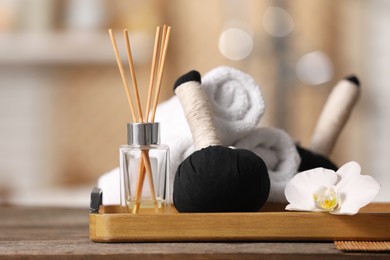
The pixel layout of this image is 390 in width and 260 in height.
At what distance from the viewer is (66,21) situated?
3.44m

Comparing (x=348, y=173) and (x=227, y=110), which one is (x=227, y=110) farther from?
(x=348, y=173)

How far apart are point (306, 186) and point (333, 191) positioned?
0.04 metres

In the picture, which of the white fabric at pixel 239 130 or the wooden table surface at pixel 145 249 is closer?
the wooden table surface at pixel 145 249

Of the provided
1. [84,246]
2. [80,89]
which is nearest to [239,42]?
[80,89]

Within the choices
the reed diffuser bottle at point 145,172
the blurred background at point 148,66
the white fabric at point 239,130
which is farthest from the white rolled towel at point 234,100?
the blurred background at point 148,66

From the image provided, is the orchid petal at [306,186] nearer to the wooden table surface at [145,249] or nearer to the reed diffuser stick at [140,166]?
the wooden table surface at [145,249]

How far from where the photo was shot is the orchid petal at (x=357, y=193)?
0.88 m

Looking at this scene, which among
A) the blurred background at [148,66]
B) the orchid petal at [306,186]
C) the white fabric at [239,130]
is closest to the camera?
the orchid petal at [306,186]

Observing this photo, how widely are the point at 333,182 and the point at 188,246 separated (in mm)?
189

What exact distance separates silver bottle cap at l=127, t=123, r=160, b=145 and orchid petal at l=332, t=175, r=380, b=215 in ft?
0.73

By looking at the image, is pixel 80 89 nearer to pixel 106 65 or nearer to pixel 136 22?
pixel 106 65

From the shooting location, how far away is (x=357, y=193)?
0.89 metres

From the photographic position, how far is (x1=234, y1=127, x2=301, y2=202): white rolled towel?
1.07m

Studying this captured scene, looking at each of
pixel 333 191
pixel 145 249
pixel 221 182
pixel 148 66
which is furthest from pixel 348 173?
pixel 148 66
